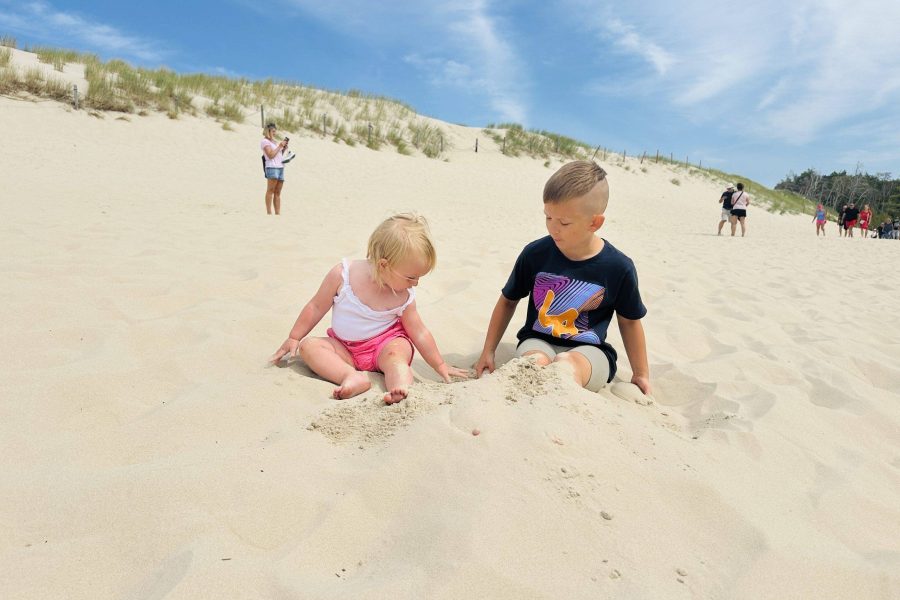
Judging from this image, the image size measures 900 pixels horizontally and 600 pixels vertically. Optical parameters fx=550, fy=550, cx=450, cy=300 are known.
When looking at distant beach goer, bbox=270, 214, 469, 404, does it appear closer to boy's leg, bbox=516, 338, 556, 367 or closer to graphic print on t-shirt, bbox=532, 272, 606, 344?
boy's leg, bbox=516, 338, 556, 367

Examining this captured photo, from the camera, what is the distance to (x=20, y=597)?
1.07 metres

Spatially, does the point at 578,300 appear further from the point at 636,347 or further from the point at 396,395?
the point at 396,395

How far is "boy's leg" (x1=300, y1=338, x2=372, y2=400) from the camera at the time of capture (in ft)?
7.11

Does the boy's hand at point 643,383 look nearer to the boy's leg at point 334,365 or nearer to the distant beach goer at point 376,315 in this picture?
the distant beach goer at point 376,315

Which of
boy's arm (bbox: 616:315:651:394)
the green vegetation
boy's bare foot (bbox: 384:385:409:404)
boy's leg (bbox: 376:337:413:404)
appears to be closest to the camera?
boy's bare foot (bbox: 384:385:409:404)

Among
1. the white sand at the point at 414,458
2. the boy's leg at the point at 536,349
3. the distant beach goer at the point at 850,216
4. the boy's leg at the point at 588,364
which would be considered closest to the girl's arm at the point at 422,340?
the white sand at the point at 414,458

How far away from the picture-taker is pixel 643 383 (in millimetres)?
2527

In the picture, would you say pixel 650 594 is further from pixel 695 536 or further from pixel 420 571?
pixel 420 571

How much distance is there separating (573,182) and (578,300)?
1.86 feet

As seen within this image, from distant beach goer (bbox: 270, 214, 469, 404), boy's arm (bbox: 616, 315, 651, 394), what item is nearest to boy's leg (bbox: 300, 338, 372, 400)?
distant beach goer (bbox: 270, 214, 469, 404)

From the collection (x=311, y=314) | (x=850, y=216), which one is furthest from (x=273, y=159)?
(x=850, y=216)

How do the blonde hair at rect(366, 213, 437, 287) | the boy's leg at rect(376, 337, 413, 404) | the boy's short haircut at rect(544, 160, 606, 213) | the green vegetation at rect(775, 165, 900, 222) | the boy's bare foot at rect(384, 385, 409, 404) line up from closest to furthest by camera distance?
the boy's bare foot at rect(384, 385, 409, 404) → the boy's leg at rect(376, 337, 413, 404) → the boy's short haircut at rect(544, 160, 606, 213) → the blonde hair at rect(366, 213, 437, 287) → the green vegetation at rect(775, 165, 900, 222)

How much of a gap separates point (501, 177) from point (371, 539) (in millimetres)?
20023

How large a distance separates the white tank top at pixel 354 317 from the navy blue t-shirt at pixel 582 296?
70 cm
